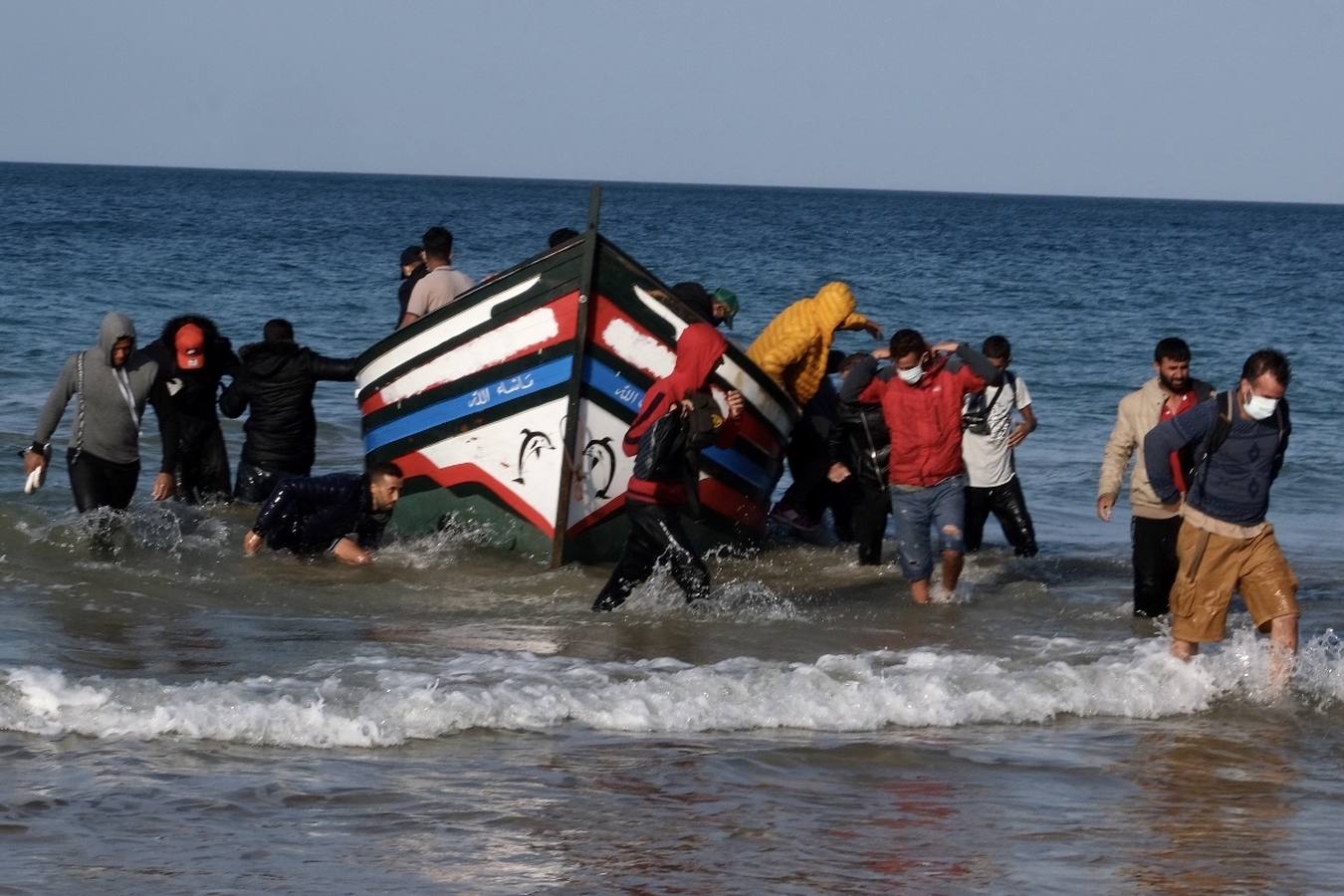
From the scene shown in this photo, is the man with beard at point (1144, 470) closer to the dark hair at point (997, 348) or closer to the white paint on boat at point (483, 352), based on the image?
the dark hair at point (997, 348)

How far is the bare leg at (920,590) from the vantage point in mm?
8992

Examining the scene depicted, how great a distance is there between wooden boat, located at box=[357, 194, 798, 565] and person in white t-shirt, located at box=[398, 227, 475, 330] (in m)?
0.34

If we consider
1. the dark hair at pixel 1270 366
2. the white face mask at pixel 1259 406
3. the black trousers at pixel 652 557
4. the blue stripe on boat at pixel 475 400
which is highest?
the dark hair at pixel 1270 366

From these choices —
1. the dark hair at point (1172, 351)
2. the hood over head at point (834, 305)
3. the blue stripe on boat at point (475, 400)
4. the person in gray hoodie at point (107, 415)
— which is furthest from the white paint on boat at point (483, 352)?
the dark hair at point (1172, 351)

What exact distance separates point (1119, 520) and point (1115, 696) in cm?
565

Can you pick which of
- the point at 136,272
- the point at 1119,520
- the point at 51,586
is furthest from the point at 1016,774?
the point at 136,272

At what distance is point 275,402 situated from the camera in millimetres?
9664

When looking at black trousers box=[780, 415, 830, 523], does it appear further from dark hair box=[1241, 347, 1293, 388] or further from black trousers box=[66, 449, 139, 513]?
dark hair box=[1241, 347, 1293, 388]

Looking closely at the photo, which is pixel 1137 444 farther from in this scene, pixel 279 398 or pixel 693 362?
pixel 279 398

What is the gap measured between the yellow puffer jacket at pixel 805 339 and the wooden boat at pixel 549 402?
22 cm

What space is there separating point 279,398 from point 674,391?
2.58 m

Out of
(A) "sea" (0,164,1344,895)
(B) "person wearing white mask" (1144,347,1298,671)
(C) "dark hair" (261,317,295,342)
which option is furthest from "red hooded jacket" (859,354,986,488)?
(C) "dark hair" (261,317,295,342)

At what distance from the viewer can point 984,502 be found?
9.79 meters

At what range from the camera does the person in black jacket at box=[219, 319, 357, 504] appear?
9.62 m
